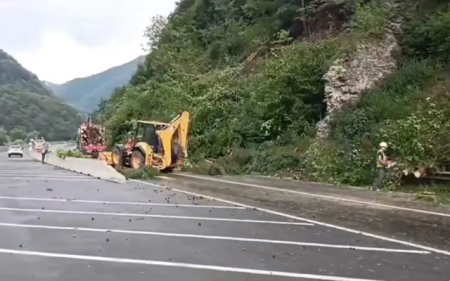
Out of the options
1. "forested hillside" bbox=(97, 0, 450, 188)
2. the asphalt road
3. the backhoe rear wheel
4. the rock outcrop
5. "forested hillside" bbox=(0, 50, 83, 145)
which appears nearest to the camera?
the asphalt road

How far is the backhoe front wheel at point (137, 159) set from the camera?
86.2 ft

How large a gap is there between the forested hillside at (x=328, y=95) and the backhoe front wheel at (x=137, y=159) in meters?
2.20

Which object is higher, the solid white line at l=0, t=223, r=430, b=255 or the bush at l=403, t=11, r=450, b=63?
the bush at l=403, t=11, r=450, b=63

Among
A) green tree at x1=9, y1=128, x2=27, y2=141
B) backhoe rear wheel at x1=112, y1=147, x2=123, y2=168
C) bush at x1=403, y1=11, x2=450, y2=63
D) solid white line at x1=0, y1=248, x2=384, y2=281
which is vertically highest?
bush at x1=403, y1=11, x2=450, y2=63

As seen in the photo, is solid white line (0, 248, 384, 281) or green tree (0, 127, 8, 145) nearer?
solid white line (0, 248, 384, 281)

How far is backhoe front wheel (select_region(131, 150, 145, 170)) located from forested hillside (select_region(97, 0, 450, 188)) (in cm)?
220

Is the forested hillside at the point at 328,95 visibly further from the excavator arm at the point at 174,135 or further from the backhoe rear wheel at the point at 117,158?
the backhoe rear wheel at the point at 117,158

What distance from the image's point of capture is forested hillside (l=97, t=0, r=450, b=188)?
19.0 m

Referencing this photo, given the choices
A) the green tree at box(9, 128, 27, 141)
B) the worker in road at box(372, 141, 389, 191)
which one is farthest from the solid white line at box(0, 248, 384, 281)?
the green tree at box(9, 128, 27, 141)

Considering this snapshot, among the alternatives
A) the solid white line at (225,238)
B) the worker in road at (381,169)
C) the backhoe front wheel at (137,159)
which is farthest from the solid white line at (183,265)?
the backhoe front wheel at (137,159)

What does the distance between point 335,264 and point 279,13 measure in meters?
28.3

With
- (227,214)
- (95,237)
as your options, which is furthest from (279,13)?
(95,237)

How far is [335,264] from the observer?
7.57 m

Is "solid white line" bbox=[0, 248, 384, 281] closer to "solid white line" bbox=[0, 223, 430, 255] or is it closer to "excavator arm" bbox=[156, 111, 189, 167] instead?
"solid white line" bbox=[0, 223, 430, 255]
